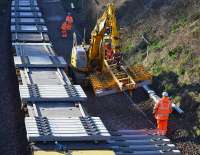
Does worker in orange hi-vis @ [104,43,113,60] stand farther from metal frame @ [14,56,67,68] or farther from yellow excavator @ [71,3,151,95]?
metal frame @ [14,56,67,68]

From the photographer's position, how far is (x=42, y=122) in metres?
15.0

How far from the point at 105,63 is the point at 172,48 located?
2.85m

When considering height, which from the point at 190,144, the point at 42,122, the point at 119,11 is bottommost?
the point at 190,144

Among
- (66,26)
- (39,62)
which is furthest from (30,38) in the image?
(66,26)

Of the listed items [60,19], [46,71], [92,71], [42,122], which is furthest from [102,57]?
[60,19]

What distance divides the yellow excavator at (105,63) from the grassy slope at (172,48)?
107cm

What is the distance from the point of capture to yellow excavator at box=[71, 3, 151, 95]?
71.8 ft

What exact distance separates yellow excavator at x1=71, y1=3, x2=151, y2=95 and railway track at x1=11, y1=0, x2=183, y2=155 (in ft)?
3.31

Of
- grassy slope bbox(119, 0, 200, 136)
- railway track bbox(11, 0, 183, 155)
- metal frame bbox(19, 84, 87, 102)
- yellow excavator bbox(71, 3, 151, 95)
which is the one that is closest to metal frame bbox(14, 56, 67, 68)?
railway track bbox(11, 0, 183, 155)

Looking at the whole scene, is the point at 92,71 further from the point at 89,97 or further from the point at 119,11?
the point at 119,11

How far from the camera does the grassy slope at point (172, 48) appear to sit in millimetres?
20219

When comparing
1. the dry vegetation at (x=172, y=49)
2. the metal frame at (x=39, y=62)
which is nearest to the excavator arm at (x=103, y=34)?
the metal frame at (x=39, y=62)

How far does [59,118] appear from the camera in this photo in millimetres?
15562

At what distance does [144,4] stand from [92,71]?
25.2 ft
